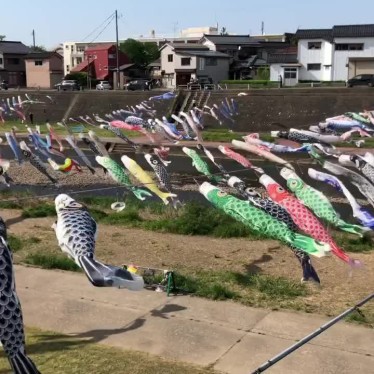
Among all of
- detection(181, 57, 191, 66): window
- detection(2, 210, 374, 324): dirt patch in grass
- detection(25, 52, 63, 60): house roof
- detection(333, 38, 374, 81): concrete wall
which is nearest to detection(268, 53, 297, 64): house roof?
detection(333, 38, 374, 81): concrete wall

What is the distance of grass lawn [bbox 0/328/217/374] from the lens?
643 cm

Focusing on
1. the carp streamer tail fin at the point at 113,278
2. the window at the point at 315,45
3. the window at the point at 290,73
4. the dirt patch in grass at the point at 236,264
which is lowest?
the dirt patch in grass at the point at 236,264

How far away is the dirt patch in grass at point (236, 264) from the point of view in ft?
29.9

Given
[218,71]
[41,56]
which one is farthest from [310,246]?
[41,56]

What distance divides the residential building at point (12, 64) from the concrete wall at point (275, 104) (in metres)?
31.2

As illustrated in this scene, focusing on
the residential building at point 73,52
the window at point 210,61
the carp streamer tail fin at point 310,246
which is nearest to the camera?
the carp streamer tail fin at point 310,246

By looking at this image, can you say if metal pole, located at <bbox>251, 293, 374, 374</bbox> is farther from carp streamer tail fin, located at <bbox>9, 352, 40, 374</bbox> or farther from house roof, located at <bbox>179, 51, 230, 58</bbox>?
house roof, located at <bbox>179, 51, 230, 58</bbox>

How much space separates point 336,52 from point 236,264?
47693 mm

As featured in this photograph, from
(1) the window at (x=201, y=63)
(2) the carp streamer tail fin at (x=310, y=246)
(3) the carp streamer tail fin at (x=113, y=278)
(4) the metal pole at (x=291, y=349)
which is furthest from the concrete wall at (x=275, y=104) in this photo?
(3) the carp streamer tail fin at (x=113, y=278)

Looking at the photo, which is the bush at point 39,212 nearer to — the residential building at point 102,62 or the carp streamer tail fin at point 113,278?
the carp streamer tail fin at point 113,278

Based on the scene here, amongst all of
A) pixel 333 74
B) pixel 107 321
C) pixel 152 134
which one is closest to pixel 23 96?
pixel 152 134

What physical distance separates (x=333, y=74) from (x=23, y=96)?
92.5ft

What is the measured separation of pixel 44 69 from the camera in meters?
69.3

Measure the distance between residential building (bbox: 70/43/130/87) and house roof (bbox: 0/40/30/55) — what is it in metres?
10.3
